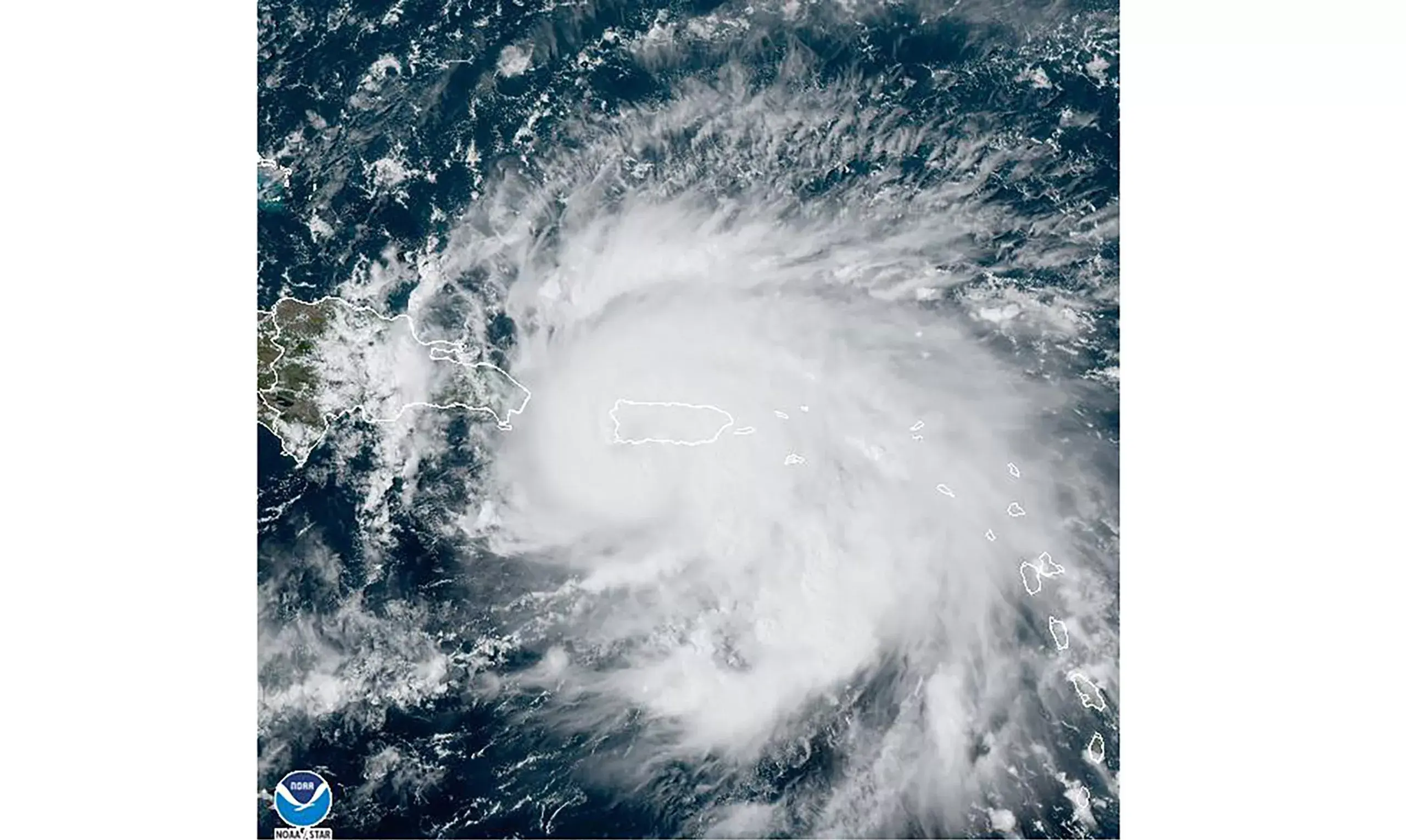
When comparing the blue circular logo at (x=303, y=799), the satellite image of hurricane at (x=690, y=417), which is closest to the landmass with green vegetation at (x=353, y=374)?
the satellite image of hurricane at (x=690, y=417)

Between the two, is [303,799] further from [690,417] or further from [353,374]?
[690,417]

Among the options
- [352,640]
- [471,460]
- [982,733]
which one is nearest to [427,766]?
[352,640]

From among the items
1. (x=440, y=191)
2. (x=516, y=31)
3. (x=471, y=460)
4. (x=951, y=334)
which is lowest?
(x=471, y=460)

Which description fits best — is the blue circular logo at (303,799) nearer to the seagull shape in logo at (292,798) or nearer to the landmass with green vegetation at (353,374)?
the seagull shape in logo at (292,798)

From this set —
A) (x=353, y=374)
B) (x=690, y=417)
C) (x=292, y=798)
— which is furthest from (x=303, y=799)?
(x=690, y=417)
